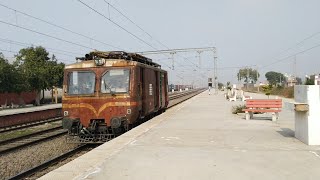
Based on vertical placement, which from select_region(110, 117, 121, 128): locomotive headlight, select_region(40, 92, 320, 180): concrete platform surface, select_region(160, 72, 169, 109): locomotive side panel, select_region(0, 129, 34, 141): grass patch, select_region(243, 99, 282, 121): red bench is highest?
select_region(160, 72, 169, 109): locomotive side panel

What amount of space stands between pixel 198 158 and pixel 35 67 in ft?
150

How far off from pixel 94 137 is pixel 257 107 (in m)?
6.56

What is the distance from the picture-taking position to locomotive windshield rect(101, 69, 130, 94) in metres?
13.3

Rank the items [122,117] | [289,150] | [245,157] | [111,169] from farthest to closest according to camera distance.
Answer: [122,117], [289,150], [245,157], [111,169]

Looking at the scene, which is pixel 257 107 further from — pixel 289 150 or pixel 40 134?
pixel 40 134

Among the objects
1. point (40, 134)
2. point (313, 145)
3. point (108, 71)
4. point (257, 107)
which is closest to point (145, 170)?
point (313, 145)

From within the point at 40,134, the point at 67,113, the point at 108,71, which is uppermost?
the point at 108,71

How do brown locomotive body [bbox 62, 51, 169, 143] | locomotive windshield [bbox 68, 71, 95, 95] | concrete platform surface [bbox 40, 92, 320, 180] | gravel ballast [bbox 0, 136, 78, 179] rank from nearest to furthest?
concrete platform surface [bbox 40, 92, 320, 180]
gravel ballast [bbox 0, 136, 78, 179]
brown locomotive body [bbox 62, 51, 169, 143]
locomotive windshield [bbox 68, 71, 95, 95]

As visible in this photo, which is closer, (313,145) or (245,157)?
(245,157)

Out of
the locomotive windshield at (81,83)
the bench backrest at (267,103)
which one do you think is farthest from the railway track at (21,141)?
the bench backrest at (267,103)

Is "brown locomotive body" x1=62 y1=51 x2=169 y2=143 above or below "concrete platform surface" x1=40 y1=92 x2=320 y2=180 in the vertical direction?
above

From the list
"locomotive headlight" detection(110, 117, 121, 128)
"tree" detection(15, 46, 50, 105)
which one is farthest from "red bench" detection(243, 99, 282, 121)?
"tree" detection(15, 46, 50, 105)

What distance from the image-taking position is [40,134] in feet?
57.3

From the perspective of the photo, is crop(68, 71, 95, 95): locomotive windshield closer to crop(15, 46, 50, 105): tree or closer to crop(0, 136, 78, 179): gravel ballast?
crop(0, 136, 78, 179): gravel ballast
